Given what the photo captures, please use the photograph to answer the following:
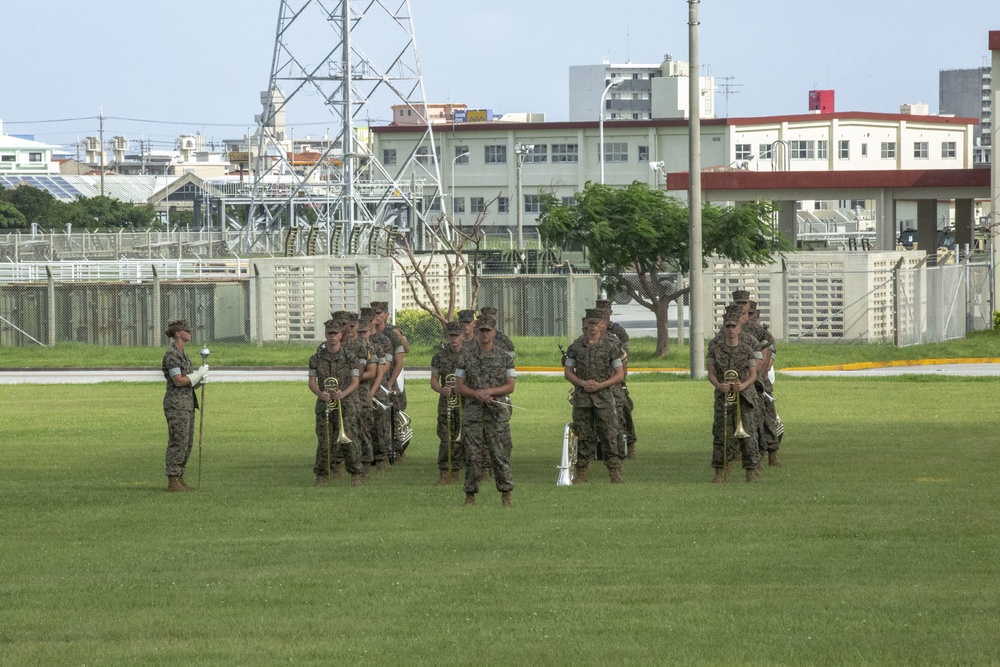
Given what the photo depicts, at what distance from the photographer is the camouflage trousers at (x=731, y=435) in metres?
16.0

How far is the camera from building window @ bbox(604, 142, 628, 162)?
94312 mm

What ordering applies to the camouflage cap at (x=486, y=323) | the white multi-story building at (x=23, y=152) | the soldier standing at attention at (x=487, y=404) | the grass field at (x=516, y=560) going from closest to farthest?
the grass field at (x=516, y=560), the soldier standing at attention at (x=487, y=404), the camouflage cap at (x=486, y=323), the white multi-story building at (x=23, y=152)

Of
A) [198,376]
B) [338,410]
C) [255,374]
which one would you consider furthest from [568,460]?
[255,374]

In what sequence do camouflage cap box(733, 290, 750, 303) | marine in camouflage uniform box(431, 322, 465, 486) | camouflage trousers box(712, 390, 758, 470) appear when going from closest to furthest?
camouflage trousers box(712, 390, 758, 470)
marine in camouflage uniform box(431, 322, 465, 486)
camouflage cap box(733, 290, 750, 303)

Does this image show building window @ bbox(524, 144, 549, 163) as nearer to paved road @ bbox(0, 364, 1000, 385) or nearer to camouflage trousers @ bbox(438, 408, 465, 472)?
paved road @ bbox(0, 364, 1000, 385)

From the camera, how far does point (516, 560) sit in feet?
37.4

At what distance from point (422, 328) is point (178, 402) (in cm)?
2472

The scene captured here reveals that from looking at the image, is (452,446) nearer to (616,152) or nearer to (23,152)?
(616,152)

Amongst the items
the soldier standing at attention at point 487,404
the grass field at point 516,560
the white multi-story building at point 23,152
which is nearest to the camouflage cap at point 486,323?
the soldier standing at attention at point 487,404

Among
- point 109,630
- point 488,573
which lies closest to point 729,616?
Result: point 488,573

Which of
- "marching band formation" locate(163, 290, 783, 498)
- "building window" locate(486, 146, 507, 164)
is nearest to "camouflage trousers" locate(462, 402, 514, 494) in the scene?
"marching band formation" locate(163, 290, 783, 498)

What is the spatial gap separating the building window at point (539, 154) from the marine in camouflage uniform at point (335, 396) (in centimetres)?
7965

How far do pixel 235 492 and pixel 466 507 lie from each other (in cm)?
289

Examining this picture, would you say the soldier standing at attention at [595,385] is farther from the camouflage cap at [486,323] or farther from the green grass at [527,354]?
the green grass at [527,354]
